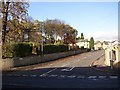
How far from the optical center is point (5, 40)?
46.6 m

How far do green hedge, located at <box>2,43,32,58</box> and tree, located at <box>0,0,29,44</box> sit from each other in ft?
7.00

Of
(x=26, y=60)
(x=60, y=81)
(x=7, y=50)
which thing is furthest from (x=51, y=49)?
(x=60, y=81)

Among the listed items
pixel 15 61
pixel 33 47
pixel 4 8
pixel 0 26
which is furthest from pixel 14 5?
pixel 33 47

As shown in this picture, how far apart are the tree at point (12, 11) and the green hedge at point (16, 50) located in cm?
213

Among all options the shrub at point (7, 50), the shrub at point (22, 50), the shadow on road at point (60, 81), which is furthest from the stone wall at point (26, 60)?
the shadow on road at point (60, 81)

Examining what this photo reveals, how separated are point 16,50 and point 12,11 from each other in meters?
5.93

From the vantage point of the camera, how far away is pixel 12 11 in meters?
48.2

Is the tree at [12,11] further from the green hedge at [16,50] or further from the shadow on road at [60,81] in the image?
the shadow on road at [60,81]

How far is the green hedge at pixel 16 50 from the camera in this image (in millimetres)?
46719

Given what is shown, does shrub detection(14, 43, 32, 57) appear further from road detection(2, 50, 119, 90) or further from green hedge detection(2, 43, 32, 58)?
road detection(2, 50, 119, 90)

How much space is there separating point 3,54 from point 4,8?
6729 millimetres

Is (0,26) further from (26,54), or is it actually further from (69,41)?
(69,41)

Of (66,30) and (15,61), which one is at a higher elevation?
(66,30)

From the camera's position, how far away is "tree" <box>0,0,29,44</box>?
4706cm
